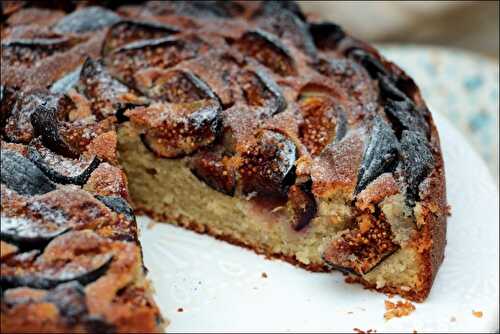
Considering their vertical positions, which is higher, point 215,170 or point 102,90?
point 102,90

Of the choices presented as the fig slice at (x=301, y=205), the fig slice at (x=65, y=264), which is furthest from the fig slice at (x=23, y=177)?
the fig slice at (x=301, y=205)

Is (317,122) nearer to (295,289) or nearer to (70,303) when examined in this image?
(295,289)

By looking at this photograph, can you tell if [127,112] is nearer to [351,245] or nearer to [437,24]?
[351,245]

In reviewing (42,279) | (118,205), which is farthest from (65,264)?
(118,205)

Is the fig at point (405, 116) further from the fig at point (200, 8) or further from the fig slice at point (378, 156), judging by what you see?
the fig at point (200, 8)

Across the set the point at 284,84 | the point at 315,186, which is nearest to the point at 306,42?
Result: the point at 284,84

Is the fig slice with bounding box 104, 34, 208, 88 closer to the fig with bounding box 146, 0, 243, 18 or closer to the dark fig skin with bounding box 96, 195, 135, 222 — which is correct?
the fig with bounding box 146, 0, 243, 18
